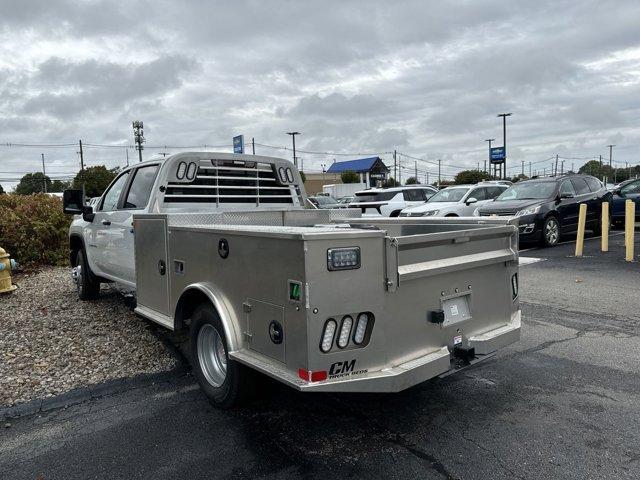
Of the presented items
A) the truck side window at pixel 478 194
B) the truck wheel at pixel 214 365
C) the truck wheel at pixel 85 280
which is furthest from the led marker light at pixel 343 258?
the truck side window at pixel 478 194

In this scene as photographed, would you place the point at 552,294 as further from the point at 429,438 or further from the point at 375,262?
the point at 375,262

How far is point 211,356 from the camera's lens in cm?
421

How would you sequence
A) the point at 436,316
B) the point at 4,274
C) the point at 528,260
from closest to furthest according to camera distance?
the point at 436,316, the point at 4,274, the point at 528,260

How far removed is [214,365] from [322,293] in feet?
5.48

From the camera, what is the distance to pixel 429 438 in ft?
11.5

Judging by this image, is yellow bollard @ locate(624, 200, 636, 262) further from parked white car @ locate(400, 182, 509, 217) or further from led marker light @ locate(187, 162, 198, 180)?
led marker light @ locate(187, 162, 198, 180)

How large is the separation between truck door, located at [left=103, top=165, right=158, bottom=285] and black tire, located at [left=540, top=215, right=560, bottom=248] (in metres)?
9.96

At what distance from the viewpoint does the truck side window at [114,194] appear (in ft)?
21.1

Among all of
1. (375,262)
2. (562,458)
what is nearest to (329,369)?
(375,262)

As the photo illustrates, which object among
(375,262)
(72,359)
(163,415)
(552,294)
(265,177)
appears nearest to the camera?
(375,262)

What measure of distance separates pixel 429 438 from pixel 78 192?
525 cm

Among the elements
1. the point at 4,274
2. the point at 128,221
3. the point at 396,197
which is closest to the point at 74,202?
the point at 128,221

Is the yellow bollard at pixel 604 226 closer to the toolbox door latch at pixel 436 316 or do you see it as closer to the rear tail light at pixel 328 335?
the toolbox door latch at pixel 436 316

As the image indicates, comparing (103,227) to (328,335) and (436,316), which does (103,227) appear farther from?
(436,316)
